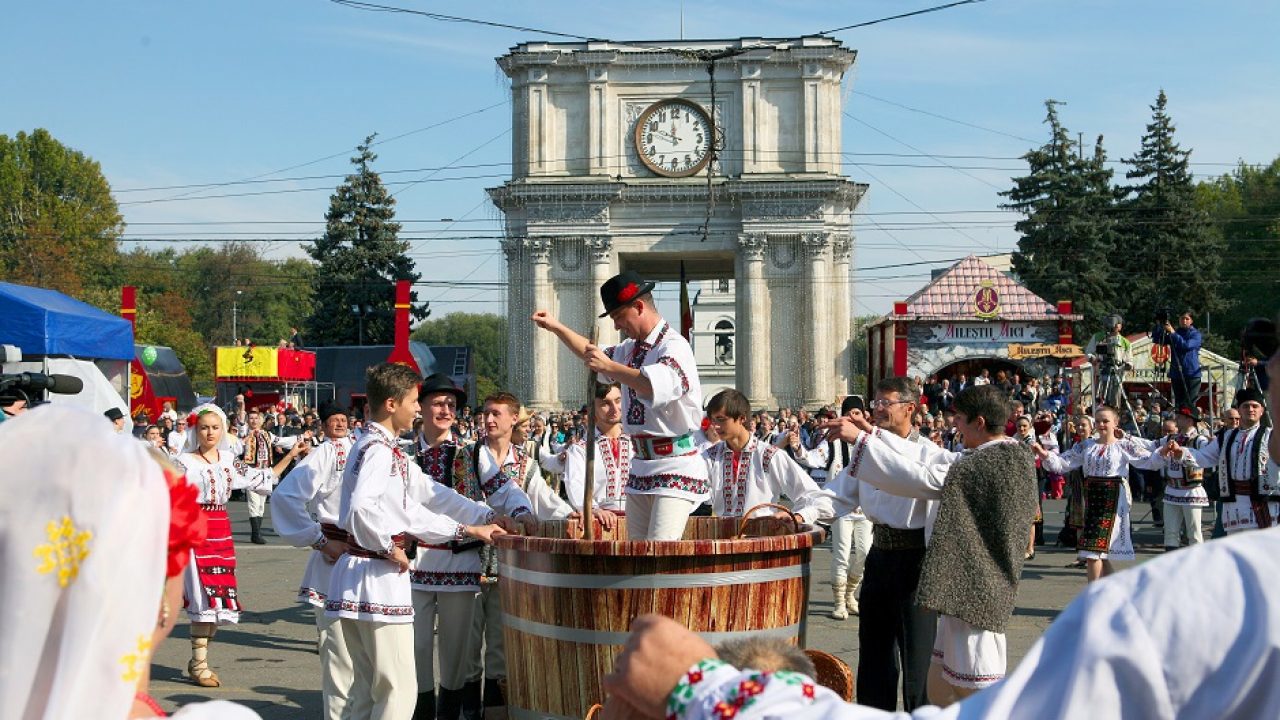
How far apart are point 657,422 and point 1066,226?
63.4m

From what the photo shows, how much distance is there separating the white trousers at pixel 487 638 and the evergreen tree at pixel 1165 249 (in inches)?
2500

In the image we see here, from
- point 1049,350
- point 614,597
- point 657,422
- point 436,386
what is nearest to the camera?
point 614,597

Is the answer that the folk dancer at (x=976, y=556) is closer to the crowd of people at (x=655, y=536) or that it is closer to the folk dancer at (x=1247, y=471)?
the crowd of people at (x=655, y=536)

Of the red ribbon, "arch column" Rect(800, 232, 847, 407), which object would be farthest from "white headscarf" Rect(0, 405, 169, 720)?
"arch column" Rect(800, 232, 847, 407)

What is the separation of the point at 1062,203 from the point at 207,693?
211 feet

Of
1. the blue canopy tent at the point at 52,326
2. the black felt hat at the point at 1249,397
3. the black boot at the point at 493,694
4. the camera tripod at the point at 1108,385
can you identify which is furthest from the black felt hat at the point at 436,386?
the camera tripod at the point at 1108,385

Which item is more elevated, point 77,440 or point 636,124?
point 636,124

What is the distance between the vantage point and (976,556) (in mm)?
6219

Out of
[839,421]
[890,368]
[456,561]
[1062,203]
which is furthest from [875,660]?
[1062,203]

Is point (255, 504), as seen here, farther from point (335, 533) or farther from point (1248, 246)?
point (1248, 246)

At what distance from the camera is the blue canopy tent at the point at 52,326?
16328 mm

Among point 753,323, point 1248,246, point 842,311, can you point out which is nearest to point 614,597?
point 753,323

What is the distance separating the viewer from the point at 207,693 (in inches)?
387

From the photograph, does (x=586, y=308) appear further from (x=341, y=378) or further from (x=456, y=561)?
(x=456, y=561)
